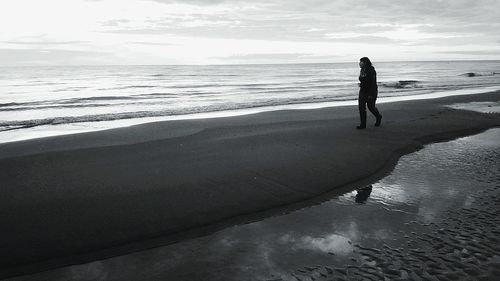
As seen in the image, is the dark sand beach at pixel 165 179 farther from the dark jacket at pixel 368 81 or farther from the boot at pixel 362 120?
the dark jacket at pixel 368 81

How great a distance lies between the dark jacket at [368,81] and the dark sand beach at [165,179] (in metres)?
1.13

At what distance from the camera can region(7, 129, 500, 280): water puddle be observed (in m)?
3.45

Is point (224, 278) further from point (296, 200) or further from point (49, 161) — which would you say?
point (49, 161)

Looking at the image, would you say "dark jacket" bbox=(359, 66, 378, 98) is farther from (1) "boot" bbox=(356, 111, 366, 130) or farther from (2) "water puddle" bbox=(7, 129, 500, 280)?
(2) "water puddle" bbox=(7, 129, 500, 280)

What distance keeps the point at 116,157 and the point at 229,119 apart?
6.51 metres

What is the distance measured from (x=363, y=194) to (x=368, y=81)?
5.54 metres

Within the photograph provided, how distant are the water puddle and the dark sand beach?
21cm

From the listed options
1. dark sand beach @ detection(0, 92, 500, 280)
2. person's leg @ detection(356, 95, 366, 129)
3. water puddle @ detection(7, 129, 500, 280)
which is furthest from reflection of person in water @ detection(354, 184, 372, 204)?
person's leg @ detection(356, 95, 366, 129)

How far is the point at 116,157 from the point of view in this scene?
7.84 m

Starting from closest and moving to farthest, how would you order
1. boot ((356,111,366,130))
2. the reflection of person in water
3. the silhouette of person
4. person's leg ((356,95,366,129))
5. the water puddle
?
1. the water puddle
2. the reflection of person in water
3. the silhouette of person
4. person's leg ((356,95,366,129))
5. boot ((356,111,366,130))

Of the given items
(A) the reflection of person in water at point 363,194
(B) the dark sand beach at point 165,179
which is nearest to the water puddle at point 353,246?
(A) the reflection of person in water at point 363,194

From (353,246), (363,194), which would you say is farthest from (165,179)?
(353,246)

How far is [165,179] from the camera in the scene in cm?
618

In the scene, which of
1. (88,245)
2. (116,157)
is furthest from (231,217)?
(116,157)
